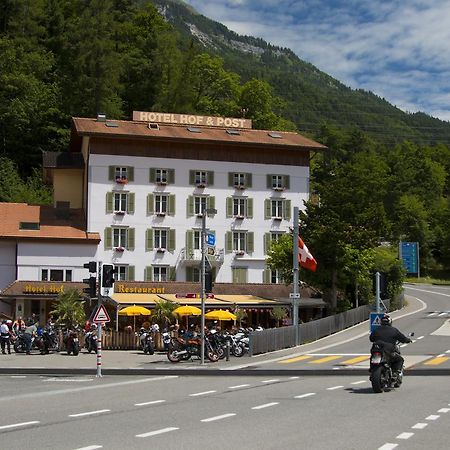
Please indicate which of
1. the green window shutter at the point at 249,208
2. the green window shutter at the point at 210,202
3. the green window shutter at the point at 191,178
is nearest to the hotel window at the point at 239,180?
the green window shutter at the point at 249,208

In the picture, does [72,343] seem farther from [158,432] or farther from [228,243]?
[228,243]

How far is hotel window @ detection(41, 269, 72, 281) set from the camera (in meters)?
54.1

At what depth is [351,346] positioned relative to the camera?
3850cm

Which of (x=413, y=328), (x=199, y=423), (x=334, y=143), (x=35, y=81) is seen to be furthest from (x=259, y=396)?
(x=334, y=143)

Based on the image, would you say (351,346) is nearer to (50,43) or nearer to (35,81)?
(35,81)

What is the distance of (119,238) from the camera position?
58.1 metres

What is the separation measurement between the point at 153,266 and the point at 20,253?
9.56m

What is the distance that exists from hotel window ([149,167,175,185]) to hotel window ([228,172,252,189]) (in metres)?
4.47

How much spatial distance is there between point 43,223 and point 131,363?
28.9m

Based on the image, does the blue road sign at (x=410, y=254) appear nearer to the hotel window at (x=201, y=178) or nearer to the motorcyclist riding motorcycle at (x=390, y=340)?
the hotel window at (x=201, y=178)

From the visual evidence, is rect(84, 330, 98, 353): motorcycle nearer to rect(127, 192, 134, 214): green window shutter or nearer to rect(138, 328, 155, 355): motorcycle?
rect(138, 328, 155, 355): motorcycle

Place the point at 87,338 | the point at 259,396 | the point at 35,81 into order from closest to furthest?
the point at 259,396
the point at 87,338
the point at 35,81

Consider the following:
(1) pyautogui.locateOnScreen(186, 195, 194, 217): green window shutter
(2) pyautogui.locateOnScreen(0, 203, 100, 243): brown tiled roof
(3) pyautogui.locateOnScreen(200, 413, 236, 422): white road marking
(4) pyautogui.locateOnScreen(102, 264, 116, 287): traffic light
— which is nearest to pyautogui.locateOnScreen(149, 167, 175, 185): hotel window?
(1) pyautogui.locateOnScreen(186, 195, 194, 217): green window shutter

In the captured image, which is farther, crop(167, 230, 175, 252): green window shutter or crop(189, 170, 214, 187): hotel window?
crop(189, 170, 214, 187): hotel window
